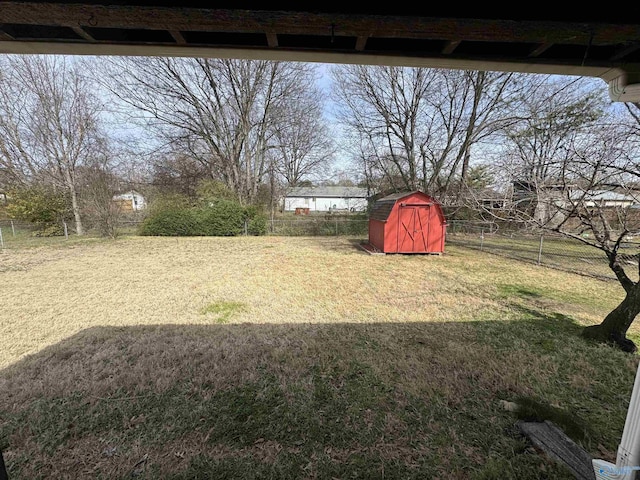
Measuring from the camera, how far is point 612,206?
321 cm

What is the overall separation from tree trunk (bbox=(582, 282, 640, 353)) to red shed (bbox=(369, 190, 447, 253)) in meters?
6.68

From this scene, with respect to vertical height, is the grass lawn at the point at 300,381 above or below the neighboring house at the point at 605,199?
below

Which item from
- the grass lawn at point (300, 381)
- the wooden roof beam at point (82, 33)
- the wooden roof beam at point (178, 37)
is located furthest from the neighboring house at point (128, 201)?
the wooden roof beam at point (178, 37)

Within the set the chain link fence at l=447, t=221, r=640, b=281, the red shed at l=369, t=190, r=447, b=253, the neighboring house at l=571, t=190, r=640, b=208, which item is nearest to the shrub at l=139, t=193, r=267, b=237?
the red shed at l=369, t=190, r=447, b=253

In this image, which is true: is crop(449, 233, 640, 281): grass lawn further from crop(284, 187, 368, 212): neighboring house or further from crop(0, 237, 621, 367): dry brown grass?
crop(284, 187, 368, 212): neighboring house

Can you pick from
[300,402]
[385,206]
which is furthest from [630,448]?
[385,206]

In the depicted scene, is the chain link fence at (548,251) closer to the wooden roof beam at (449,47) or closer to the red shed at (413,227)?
the red shed at (413,227)

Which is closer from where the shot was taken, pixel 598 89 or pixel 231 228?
pixel 598 89

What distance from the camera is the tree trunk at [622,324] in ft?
10.6

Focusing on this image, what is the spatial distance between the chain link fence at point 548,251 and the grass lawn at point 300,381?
1353 millimetres

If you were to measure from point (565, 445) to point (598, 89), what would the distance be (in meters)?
7.14

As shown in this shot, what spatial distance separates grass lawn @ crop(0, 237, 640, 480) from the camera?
6.12 feet

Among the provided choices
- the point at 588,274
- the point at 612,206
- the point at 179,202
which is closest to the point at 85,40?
the point at 612,206

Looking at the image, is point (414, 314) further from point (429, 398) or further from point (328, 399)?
point (328, 399)
